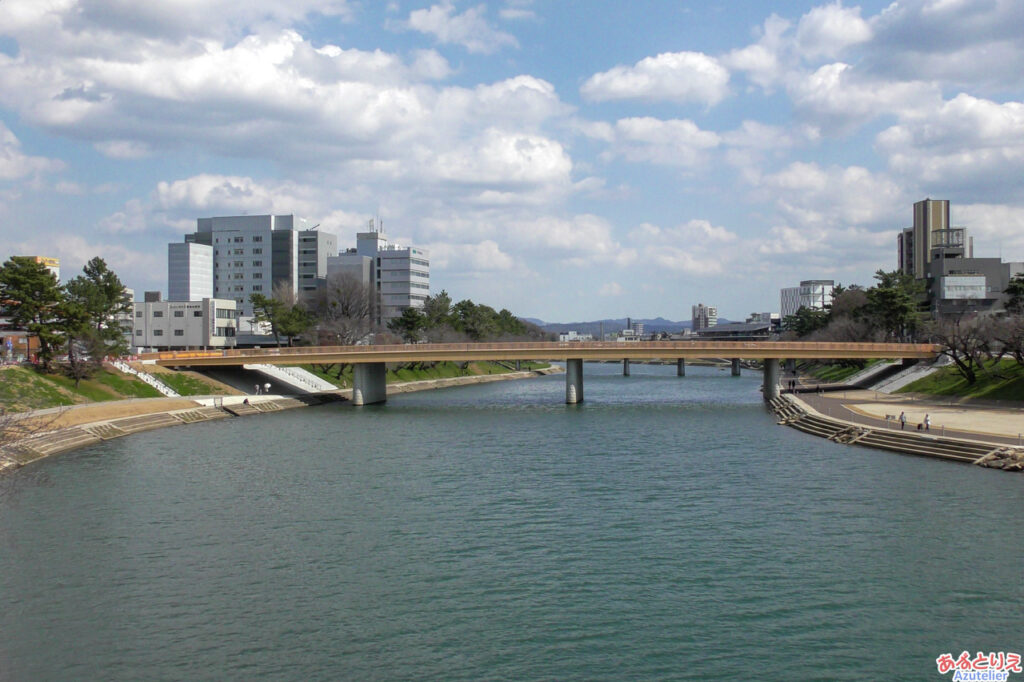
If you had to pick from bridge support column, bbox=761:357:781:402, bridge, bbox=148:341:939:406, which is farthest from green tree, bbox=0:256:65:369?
bridge support column, bbox=761:357:781:402

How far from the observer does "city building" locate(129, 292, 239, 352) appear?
123 meters

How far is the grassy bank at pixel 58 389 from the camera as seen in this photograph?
59125 millimetres

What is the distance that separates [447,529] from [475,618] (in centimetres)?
843

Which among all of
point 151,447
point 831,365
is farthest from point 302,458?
point 831,365

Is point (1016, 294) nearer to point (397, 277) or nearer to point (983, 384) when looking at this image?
point (983, 384)

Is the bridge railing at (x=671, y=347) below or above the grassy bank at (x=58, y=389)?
above

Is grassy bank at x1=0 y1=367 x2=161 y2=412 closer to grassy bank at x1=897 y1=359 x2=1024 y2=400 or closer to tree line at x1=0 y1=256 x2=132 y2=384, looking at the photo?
tree line at x1=0 y1=256 x2=132 y2=384

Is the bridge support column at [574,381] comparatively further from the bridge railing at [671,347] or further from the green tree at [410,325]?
the green tree at [410,325]

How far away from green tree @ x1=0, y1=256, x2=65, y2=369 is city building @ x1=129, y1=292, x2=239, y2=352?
54.7m

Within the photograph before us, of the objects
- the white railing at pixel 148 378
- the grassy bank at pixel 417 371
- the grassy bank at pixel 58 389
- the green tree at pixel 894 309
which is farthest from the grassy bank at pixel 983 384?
the grassy bank at pixel 58 389

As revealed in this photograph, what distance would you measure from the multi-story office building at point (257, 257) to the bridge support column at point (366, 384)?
3586 inches

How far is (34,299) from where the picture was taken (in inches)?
2616

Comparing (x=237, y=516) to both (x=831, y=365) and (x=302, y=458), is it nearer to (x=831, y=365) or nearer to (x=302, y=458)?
(x=302, y=458)

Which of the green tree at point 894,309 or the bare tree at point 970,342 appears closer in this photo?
the bare tree at point 970,342
